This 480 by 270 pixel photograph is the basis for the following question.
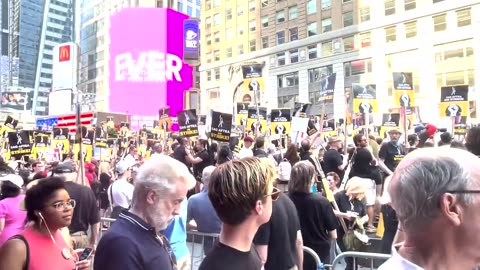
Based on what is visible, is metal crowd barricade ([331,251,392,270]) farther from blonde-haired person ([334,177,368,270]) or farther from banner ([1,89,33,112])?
banner ([1,89,33,112])

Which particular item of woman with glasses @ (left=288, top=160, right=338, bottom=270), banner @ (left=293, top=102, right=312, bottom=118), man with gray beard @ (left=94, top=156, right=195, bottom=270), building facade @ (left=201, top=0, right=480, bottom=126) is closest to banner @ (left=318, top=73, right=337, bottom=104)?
banner @ (left=293, top=102, right=312, bottom=118)

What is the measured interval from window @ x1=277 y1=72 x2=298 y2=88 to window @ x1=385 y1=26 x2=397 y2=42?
11.9m

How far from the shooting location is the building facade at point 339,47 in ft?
148

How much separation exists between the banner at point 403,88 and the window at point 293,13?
47.0 meters

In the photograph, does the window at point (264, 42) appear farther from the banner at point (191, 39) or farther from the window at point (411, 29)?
the window at point (411, 29)

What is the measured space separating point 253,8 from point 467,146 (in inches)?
2549

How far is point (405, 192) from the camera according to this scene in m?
1.63

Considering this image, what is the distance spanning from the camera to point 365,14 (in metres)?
53.0

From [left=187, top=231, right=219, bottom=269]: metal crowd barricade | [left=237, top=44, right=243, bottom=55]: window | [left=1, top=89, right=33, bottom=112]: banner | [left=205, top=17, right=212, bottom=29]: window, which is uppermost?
[left=205, top=17, right=212, bottom=29]: window

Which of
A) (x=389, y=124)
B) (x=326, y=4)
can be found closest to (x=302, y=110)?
(x=389, y=124)

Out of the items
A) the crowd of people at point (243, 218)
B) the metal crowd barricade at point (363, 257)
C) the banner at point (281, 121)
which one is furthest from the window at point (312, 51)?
the metal crowd barricade at point (363, 257)

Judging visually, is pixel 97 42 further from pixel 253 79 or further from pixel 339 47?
pixel 253 79

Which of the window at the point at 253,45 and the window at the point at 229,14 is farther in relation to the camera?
the window at the point at 229,14

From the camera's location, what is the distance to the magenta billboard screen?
7706 centimetres
